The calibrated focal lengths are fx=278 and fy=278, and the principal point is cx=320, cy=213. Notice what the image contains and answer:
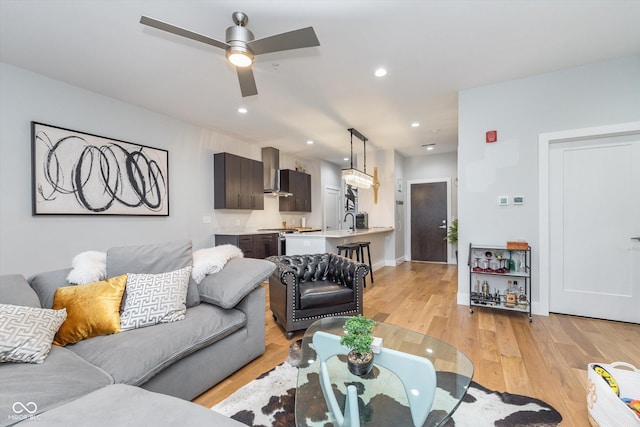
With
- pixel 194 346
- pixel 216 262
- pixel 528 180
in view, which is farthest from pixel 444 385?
pixel 528 180

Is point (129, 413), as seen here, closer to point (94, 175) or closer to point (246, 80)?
point (246, 80)

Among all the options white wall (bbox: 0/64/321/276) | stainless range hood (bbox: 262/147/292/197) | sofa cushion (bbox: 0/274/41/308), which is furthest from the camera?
stainless range hood (bbox: 262/147/292/197)

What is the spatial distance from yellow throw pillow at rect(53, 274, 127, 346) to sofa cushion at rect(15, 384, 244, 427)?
657 millimetres

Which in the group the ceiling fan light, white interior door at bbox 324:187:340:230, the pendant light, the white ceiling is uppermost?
the white ceiling

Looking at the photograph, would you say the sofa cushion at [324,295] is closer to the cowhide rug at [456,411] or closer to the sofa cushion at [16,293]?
the cowhide rug at [456,411]

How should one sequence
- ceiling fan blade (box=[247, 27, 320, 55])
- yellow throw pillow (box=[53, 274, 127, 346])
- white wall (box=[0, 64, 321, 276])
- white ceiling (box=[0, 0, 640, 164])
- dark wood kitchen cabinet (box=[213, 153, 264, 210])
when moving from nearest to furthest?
1. yellow throw pillow (box=[53, 274, 127, 346])
2. ceiling fan blade (box=[247, 27, 320, 55])
3. white ceiling (box=[0, 0, 640, 164])
4. white wall (box=[0, 64, 321, 276])
5. dark wood kitchen cabinet (box=[213, 153, 264, 210])

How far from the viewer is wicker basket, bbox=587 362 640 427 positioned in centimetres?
129

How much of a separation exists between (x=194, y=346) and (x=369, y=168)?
224 inches

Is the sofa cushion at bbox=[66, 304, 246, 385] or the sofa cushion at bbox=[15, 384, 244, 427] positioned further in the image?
the sofa cushion at bbox=[66, 304, 246, 385]

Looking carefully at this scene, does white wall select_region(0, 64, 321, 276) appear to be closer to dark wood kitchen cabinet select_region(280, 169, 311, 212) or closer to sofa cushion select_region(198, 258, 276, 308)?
dark wood kitchen cabinet select_region(280, 169, 311, 212)

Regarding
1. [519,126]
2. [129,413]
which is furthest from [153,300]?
[519,126]

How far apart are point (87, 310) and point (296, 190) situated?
5.43m

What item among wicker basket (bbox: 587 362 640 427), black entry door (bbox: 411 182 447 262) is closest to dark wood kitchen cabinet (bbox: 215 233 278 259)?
black entry door (bbox: 411 182 447 262)

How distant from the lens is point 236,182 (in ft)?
17.1
